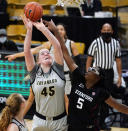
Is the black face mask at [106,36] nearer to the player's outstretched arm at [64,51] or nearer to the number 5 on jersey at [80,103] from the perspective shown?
the player's outstretched arm at [64,51]

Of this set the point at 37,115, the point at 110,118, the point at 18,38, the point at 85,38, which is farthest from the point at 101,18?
the point at 37,115

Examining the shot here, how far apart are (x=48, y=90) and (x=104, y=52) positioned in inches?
123

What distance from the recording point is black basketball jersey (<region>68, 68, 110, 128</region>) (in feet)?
13.5

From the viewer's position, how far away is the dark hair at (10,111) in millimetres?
3869

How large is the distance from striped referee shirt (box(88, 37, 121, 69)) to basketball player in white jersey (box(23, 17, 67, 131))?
2883 mm

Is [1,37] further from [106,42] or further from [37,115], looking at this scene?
[37,115]

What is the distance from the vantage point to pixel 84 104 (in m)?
4.12

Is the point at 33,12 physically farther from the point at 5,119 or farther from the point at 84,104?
the point at 5,119

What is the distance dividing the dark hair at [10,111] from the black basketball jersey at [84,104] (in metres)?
0.55

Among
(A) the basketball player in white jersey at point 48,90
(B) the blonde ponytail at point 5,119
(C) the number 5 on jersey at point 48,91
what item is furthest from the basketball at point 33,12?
(B) the blonde ponytail at point 5,119

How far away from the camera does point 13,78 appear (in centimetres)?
707

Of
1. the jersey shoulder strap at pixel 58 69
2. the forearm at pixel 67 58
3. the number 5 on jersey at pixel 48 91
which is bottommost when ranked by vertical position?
the number 5 on jersey at pixel 48 91

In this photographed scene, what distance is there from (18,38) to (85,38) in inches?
96.0

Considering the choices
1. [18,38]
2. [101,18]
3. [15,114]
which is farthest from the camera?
[18,38]
